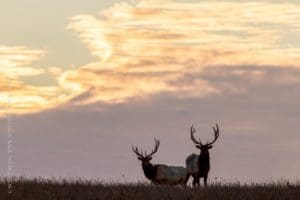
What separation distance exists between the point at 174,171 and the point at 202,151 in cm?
140

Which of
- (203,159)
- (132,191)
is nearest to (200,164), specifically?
(203,159)

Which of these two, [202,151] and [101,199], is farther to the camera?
[202,151]

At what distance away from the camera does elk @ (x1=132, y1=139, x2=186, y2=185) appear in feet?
96.2

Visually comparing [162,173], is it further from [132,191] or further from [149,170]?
[132,191]

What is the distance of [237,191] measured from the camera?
20.1 m

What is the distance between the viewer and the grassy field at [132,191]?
19.2 meters

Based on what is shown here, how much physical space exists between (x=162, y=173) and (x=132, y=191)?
9.95 meters

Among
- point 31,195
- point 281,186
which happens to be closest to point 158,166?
point 281,186

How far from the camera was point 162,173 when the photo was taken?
29672 millimetres

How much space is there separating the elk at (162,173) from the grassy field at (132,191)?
282 inches

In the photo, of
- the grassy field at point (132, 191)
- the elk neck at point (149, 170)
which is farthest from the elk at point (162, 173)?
the grassy field at point (132, 191)

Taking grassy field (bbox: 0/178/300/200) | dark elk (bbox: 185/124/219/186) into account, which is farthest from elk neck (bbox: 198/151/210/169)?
grassy field (bbox: 0/178/300/200)

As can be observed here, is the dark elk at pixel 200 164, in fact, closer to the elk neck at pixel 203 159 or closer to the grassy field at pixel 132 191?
the elk neck at pixel 203 159

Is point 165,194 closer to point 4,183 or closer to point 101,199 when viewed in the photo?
point 101,199
